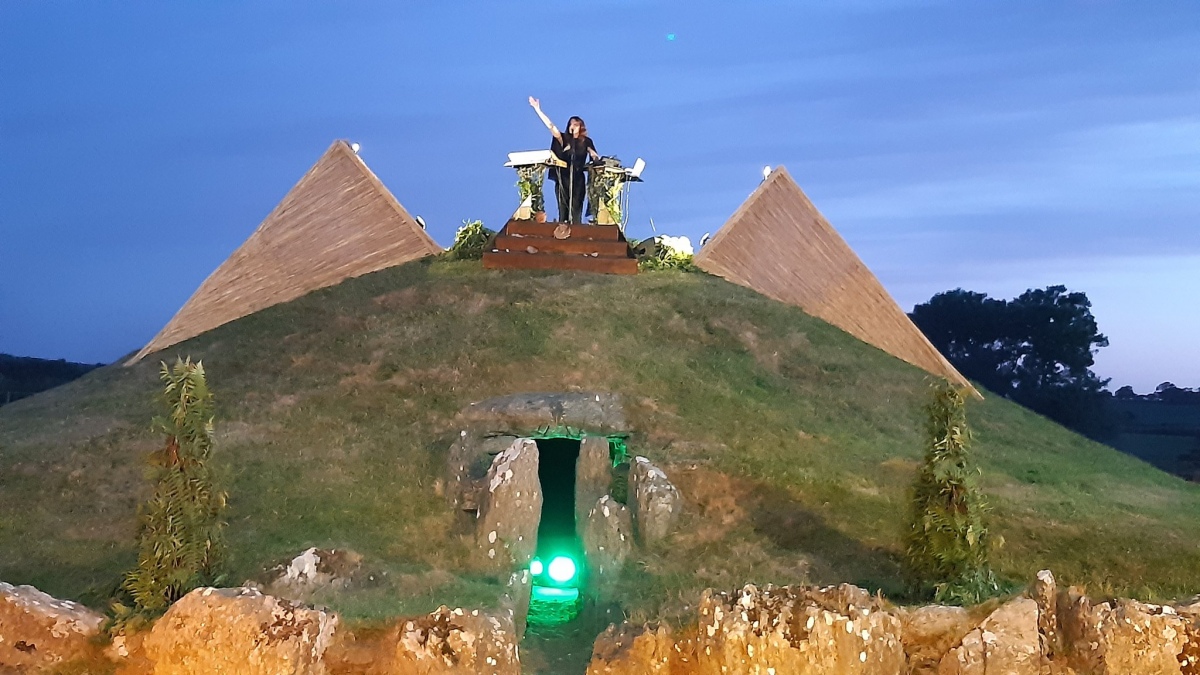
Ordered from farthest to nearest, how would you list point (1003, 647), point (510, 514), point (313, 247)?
1. point (313, 247)
2. point (510, 514)
3. point (1003, 647)

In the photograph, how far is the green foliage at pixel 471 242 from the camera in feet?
51.0

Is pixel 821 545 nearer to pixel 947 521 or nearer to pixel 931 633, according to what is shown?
pixel 947 521

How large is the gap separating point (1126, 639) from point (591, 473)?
432cm

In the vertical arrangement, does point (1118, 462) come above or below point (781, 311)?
below

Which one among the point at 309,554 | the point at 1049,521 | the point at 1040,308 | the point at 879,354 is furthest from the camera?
the point at 1040,308

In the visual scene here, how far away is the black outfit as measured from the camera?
50.1ft

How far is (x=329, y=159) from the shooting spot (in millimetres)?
16562

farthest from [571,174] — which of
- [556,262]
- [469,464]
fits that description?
[469,464]

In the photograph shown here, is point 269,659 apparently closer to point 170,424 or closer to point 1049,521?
point 170,424

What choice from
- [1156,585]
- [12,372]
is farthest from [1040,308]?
[12,372]

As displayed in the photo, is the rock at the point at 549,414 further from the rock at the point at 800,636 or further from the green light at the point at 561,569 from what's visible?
the rock at the point at 800,636

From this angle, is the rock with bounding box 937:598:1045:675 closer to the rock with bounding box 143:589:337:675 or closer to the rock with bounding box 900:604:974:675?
the rock with bounding box 900:604:974:675

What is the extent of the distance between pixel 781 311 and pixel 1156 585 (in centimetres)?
787

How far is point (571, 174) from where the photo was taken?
15.2 metres
